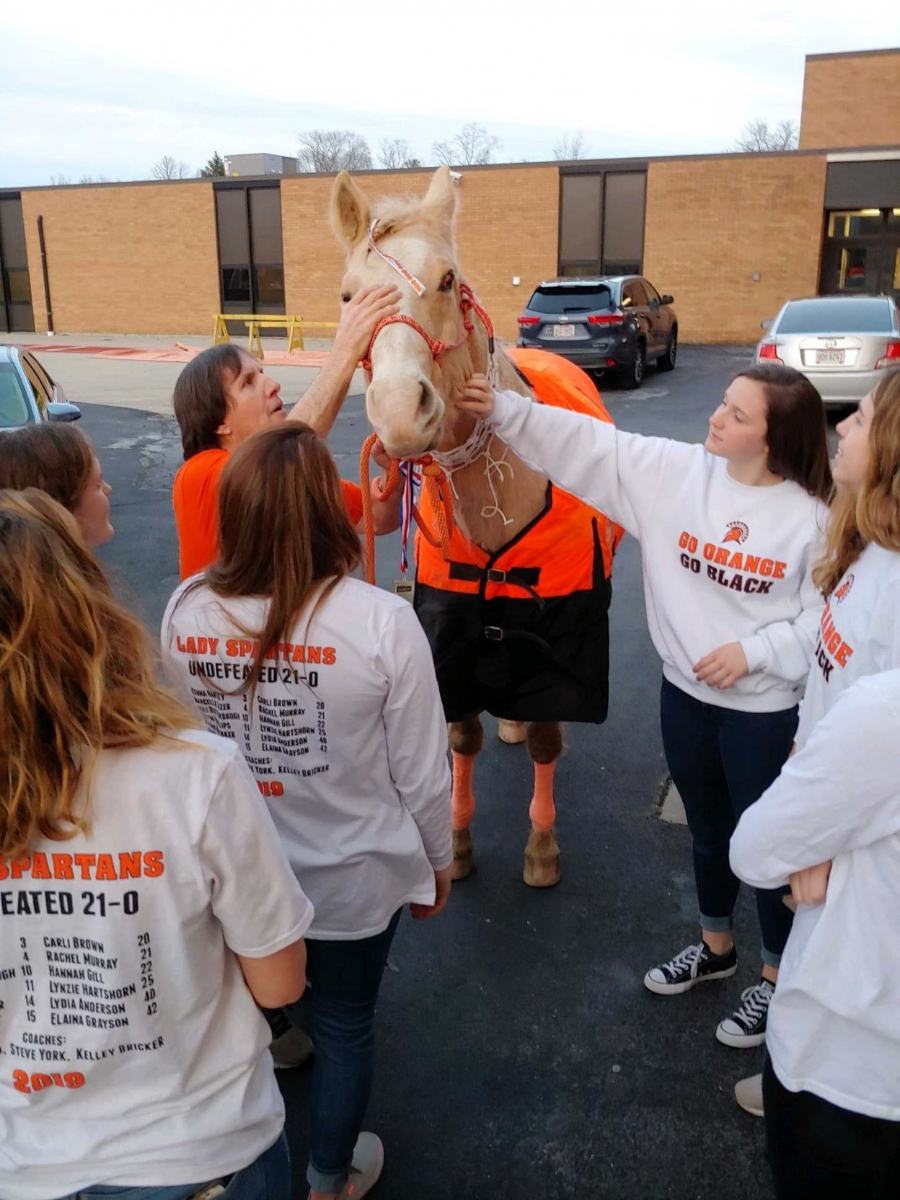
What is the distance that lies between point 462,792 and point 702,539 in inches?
64.2

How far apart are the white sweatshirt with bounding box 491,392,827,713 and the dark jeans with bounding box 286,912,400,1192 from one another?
1.15 m

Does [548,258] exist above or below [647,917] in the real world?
above

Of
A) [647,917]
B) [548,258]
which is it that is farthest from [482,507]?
[548,258]

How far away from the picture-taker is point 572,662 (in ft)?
10.8

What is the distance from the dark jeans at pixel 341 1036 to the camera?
6.71 feet

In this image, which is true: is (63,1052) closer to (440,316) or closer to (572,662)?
(440,316)

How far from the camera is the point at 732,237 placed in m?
23.9

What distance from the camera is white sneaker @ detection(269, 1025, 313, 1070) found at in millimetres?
2736

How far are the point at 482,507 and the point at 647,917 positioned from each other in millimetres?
1592

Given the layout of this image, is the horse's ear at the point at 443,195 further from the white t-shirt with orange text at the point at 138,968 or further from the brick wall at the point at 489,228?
the brick wall at the point at 489,228

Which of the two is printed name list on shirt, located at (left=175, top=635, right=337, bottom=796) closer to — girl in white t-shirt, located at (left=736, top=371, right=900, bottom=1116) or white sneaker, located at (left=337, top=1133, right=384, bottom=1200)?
girl in white t-shirt, located at (left=736, top=371, right=900, bottom=1116)

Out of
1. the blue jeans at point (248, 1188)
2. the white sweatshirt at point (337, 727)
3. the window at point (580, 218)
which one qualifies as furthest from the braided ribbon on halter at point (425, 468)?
the window at point (580, 218)

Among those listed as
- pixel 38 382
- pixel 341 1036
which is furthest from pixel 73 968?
pixel 38 382

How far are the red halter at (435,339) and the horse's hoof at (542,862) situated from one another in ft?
5.96
